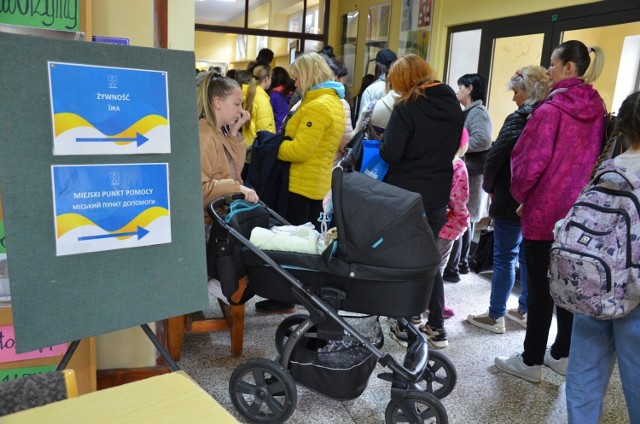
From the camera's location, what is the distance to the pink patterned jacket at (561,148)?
8.20 feet

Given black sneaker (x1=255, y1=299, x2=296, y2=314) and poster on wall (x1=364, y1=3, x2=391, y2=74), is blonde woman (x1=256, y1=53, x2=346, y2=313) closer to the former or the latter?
black sneaker (x1=255, y1=299, x2=296, y2=314)

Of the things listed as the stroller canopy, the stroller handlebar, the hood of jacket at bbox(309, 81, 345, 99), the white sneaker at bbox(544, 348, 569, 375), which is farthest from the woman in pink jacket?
the stroller handlebar

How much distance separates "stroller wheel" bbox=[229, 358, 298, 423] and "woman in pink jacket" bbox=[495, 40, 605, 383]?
1272 millimetres

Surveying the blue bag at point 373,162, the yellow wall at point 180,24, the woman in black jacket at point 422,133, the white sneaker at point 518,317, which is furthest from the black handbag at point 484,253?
the yellow wall at point 180,24

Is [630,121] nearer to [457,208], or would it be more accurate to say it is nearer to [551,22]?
[457,208]

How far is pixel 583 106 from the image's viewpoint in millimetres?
2492

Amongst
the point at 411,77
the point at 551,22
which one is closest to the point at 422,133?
the point at 411,77

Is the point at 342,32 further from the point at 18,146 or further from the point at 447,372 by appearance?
the point at 18,146

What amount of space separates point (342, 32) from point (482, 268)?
5247 millimetres

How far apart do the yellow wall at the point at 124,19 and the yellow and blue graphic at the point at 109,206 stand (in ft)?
2.92

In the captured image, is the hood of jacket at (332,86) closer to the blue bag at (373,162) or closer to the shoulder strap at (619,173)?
the blue bag at (373,162)

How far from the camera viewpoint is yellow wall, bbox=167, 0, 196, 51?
2.61 m

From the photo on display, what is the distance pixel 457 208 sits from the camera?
3355mm

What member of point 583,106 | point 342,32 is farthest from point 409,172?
point 342,32
